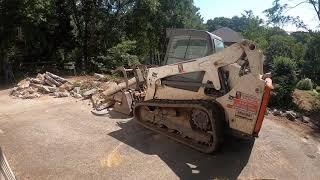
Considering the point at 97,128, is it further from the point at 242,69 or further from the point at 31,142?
the point at 242,69

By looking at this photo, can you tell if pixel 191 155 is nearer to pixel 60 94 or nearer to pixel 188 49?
pixel 188 49

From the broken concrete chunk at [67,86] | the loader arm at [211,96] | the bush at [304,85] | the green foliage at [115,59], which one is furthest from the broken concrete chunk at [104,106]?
the bush at [304,85]

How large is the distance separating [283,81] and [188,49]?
734 cm

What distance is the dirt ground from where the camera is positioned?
6.64 m

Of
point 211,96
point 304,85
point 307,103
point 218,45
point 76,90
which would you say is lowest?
point 307,103

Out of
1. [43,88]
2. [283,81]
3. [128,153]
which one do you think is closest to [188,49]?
[128,153]

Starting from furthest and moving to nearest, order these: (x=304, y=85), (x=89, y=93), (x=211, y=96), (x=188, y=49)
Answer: (x=304, y=85), (x=89, y=93), (x=188, y=49), (x=211, y=96)

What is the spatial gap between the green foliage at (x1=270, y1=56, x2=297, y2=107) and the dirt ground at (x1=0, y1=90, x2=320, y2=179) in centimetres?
388

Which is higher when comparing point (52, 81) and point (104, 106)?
point (52, 81)

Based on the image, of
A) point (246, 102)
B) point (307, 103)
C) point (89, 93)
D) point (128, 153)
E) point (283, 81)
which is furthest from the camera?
point (307, 103)

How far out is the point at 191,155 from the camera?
736 centimetres

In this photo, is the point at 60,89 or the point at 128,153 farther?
the point at 60,89

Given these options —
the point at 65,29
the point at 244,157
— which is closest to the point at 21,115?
the point at 244,157

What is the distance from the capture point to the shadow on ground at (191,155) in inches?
264
